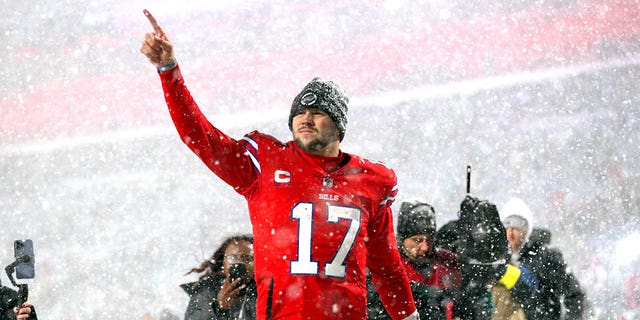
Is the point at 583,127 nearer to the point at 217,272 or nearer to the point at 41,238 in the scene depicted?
the point at 41,238

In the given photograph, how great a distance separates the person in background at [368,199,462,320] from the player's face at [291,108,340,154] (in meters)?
1.63

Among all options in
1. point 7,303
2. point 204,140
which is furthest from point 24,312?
point 204,140

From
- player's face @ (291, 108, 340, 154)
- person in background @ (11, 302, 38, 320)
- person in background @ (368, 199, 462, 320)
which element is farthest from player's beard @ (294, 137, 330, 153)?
person in background @ (11, 302, 38, 320)

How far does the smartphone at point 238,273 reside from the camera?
476 centimetres

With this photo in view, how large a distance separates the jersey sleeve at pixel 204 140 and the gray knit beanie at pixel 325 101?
0.30 m

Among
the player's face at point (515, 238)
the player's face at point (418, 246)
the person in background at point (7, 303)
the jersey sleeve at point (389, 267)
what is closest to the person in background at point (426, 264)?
the player's face at point (418, 246)

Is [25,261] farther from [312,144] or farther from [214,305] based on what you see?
[312,144]

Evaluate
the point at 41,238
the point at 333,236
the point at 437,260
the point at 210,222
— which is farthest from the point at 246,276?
the point at 41,238

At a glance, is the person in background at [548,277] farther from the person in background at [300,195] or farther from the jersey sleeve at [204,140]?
the jersey sleeve at [204,140]

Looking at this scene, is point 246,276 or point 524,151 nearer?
point 246,276

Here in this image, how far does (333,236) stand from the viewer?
3.37 m

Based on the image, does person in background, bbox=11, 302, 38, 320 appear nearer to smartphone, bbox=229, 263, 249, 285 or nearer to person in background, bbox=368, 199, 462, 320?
smartphone, bbox=229, 263, 249, 285

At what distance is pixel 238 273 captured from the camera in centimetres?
477

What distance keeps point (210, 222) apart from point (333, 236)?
17.3 metres
